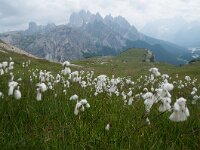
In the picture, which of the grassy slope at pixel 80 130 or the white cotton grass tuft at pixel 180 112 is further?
the grassy slope at pixel 80 130

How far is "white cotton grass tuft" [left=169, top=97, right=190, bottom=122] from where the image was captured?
404cm

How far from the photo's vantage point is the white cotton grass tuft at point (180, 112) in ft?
13.3

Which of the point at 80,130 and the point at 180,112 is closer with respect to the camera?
the point at 180,112

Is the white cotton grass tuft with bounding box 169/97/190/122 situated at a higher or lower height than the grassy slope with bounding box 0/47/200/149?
higher

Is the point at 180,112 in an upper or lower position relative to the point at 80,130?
upper

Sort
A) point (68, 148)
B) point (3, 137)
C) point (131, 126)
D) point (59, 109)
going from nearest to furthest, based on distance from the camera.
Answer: point (68, 148) → point (3, 137) → point (131, 126) → point (59, 109)

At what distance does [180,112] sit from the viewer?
4102 mm

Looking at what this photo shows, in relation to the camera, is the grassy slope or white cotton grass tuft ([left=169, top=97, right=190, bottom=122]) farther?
the grassy slope

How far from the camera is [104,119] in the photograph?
19.8 ft

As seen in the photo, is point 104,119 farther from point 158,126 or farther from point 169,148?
point 169,148

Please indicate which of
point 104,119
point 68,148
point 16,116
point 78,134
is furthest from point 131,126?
point 16,116

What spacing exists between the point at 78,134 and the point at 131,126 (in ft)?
3.32

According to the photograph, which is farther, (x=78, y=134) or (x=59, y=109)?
(x=59, y=109)

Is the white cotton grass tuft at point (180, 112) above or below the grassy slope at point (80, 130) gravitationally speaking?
above
